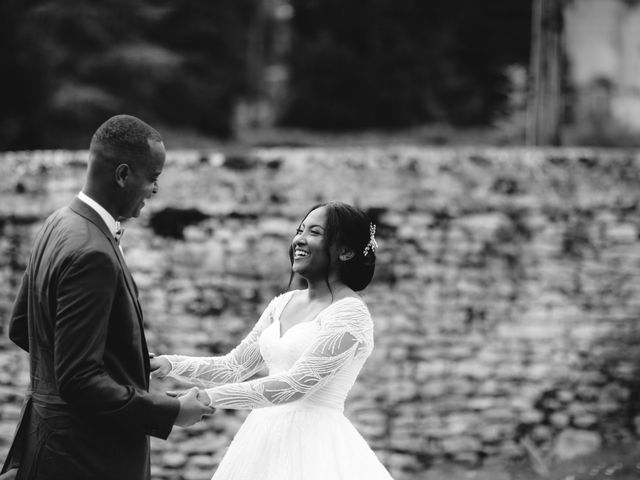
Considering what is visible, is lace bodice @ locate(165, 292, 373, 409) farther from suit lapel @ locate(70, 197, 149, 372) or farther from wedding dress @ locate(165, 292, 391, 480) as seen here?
suit lapel @ locate(70, 197, 149, 372)

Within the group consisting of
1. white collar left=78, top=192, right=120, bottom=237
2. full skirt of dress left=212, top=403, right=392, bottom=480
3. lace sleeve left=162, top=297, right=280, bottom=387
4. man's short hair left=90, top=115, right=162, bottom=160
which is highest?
man's short hair left=90, top=115, right=162, bottom=160

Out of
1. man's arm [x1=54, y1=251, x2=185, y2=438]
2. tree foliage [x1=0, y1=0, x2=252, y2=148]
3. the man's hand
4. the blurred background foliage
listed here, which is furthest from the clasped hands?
the blurred background foliage

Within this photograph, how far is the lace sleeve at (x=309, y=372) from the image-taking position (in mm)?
3197

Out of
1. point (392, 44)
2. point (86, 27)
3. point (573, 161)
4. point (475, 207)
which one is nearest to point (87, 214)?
point (475, 207)

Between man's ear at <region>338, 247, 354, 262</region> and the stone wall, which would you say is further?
the stone wall

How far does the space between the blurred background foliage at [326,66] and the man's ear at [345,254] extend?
1086 centimetres

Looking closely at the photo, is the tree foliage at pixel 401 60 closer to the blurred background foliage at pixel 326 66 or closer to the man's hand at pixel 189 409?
the blurred background foliage at pixel 326 66

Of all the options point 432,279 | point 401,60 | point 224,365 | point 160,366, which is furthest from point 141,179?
point 401,60

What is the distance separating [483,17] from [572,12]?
3224 mm

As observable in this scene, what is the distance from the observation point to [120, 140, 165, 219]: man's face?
2.81 meters

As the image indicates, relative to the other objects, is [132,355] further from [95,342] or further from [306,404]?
[306,404]

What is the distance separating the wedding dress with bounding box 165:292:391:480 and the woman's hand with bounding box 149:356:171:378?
0.83 feet

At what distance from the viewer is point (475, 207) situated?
699 centimetres

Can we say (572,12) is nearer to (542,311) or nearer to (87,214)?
(542,311)
